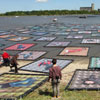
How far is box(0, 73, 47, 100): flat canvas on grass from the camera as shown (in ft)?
40.3

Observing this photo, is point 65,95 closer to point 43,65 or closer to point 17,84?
point 17,84

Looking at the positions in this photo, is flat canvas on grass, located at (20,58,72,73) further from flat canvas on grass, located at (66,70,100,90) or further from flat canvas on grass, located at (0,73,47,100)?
flat canvas on grass, located at (66,70,100,90)

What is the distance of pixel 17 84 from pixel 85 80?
5.67 m

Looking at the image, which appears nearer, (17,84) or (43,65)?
(17,84)

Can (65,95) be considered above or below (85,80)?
above

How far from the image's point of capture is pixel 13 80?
1543cm

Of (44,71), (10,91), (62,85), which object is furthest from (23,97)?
(44,71)

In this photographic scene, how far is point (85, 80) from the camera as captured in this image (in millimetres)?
15211

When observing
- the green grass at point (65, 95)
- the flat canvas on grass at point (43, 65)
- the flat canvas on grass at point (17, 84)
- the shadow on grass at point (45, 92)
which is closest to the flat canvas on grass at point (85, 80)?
the green grass at point (65, 95)

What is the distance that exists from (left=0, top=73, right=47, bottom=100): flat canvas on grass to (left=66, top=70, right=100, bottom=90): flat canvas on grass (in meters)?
2.59

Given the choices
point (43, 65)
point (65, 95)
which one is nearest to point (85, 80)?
point (65, 95)

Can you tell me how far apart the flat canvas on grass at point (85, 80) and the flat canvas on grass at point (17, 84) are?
2587 mm

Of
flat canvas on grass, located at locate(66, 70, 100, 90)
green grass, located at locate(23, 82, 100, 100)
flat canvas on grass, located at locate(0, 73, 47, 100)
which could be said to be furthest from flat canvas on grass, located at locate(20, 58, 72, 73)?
green grass, located at locate(23, 82, 100, 100)

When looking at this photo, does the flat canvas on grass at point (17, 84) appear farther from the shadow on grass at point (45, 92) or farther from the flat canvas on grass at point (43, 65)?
the flat canvas on grass at point (43, 65)
